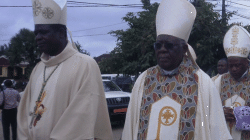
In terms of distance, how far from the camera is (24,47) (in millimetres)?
38469

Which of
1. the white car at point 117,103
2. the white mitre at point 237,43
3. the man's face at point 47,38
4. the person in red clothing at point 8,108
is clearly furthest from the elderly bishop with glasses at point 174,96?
the white car at point 117,103

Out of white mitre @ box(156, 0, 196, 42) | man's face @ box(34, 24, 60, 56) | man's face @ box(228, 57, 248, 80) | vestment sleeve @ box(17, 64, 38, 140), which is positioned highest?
white mitre @ box(156, 0, 196, 42)

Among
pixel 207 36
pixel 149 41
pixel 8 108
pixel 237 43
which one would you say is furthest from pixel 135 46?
pixel 237 43

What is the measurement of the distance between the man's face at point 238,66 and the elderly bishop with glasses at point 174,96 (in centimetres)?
164

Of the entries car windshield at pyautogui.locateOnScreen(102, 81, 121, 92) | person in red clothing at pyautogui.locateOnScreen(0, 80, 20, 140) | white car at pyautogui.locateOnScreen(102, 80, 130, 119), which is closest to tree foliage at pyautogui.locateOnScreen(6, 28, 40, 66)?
car windshield at pyautogui.locateOnScreen(102, 81, 121, 92)

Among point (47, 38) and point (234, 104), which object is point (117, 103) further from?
point (47, 38)

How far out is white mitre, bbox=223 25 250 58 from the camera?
4664 mm

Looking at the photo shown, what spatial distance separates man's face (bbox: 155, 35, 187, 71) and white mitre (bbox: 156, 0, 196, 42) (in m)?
0.07

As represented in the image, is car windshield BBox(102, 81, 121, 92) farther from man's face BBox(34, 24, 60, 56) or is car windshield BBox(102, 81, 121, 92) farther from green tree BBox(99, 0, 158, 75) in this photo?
man's face BBox(34, 24, 60, 56)

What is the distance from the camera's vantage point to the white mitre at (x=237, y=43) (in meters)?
4.66

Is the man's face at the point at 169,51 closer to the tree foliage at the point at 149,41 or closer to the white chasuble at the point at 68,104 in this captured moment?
the white chasuble at the point at 68,104

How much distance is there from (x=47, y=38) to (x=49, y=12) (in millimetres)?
272

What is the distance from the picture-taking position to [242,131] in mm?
4324

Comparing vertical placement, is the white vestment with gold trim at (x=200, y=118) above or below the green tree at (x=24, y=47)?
below
